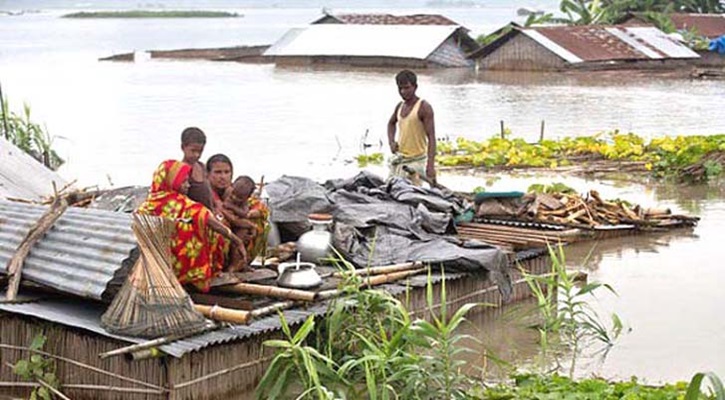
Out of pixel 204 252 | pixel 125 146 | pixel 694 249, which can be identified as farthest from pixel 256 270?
pixel 125 146

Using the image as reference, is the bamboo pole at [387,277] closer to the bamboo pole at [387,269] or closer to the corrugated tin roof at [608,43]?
the bamboo pole at [387,269]

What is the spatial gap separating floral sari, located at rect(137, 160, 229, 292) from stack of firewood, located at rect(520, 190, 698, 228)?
3518 millimetres

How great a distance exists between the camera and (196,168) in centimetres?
638

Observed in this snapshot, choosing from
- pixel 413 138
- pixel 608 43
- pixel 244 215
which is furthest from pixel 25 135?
pixel 608 43

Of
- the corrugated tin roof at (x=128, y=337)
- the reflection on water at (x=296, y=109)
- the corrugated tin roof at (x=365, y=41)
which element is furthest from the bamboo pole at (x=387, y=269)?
the corrugated tin roof at (x=365, y=41)

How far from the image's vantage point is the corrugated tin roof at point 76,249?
19.1 ft

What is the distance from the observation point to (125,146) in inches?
702

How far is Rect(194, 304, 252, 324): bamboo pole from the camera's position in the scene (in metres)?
5.68

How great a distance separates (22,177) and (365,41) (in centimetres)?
3112

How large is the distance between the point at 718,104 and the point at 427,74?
39.7 ft

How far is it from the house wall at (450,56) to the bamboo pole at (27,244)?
32123mm

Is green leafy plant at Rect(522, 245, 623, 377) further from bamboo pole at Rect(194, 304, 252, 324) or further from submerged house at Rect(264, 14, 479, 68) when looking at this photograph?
submerged house at Rect(264, 14, 479, 68)

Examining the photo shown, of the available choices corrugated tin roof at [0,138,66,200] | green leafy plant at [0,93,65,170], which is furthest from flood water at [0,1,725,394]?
corrugated tin roof at [0,138,66,200]

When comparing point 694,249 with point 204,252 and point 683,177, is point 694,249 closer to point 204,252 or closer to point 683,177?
point 683,177
